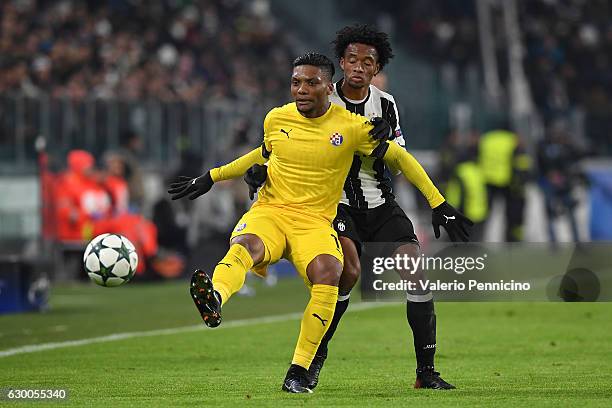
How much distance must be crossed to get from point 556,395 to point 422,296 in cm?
91

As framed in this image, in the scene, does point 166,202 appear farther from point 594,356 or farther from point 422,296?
point 422,296

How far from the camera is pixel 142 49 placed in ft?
82.2

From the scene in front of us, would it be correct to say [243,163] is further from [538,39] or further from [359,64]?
[538,39]

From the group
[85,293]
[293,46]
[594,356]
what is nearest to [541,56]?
[293,46]

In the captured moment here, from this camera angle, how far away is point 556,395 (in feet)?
24.6

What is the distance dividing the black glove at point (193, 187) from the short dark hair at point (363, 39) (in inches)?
39.5

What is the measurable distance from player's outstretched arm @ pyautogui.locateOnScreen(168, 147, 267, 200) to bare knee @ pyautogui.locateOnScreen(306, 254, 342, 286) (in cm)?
75

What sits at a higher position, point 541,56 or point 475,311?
point 541,56

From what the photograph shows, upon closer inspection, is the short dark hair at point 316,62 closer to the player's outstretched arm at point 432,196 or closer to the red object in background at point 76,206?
the player's outstretched arm at point 432,196

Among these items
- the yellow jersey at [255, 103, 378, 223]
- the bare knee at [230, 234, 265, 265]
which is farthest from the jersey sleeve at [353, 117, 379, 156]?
the bare knee at [230, 234, 265, 265]

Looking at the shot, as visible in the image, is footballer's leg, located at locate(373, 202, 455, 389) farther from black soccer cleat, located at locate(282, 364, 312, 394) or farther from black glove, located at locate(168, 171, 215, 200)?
black glove, located at locate(168, 171, 215, 200)

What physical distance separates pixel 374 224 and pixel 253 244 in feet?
2.88

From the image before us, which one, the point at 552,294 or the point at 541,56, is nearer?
the point at 552,294

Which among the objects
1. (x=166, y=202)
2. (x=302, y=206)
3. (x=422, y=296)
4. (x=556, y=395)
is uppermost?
(x=166, y=202)
